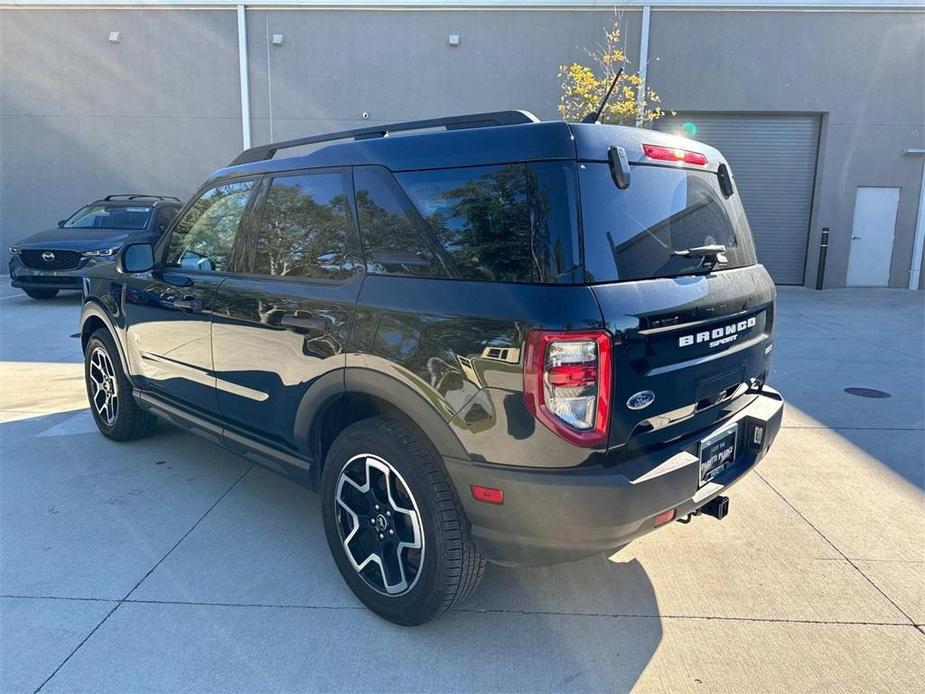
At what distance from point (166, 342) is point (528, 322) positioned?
2641 millimetres

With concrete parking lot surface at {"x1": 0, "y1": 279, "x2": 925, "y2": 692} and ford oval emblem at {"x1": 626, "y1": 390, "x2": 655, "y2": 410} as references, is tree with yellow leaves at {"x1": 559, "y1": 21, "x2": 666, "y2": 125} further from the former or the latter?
ford oval emblem at {"x1": 626, "y1": 390, "x2": 655, "y2": 410}

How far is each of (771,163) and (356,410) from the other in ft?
46.6

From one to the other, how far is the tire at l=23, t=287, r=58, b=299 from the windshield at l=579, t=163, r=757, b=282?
457 inches

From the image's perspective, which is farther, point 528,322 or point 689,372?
point 689,372

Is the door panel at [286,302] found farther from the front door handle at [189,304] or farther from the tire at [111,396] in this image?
the tire at [111,396]

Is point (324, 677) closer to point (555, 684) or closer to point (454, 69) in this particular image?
point (555, 684)

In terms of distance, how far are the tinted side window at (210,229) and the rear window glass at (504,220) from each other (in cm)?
139

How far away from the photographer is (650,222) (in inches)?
93.4

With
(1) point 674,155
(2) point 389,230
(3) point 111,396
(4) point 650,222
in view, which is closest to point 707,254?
(4) point 650,222

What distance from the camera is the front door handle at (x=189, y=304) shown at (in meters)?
3.46

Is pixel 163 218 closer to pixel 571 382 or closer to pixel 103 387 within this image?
pixel 103 387

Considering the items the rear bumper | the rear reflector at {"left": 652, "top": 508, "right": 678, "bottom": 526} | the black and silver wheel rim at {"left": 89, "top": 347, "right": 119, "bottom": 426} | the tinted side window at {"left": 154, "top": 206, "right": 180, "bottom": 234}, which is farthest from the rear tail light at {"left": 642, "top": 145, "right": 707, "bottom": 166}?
the tinted side window at {"left": 154, "top": 206, "right": 180, "bottom": 234}

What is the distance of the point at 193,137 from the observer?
14.5 m

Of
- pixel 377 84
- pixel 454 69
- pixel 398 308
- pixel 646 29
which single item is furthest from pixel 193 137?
pixel 398 308
